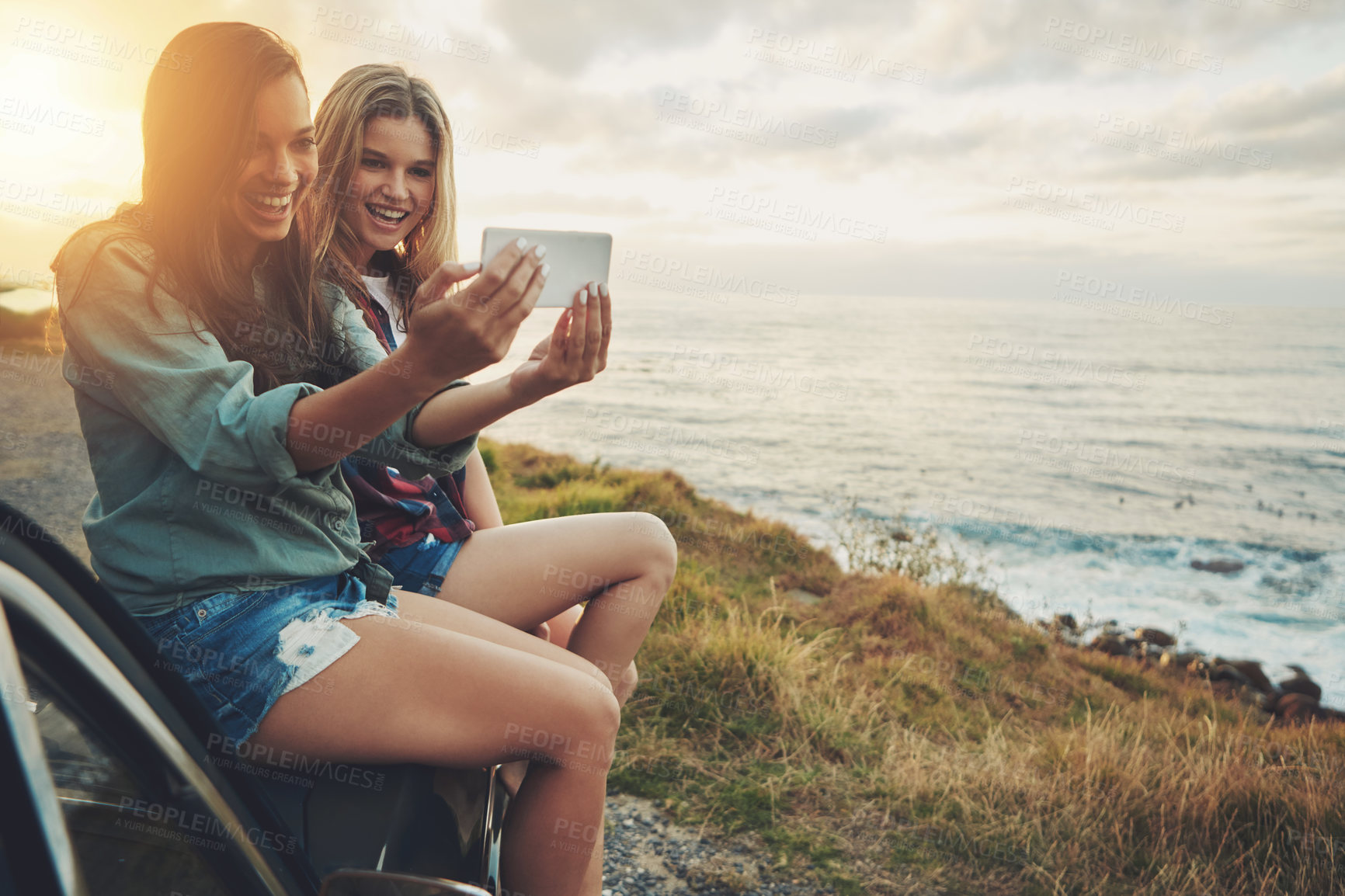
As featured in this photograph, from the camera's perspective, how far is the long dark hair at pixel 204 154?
56.2 inches

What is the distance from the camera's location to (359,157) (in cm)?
212

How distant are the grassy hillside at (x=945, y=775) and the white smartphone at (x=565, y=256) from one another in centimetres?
221

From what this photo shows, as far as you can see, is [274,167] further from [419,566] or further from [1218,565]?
[1218,565]

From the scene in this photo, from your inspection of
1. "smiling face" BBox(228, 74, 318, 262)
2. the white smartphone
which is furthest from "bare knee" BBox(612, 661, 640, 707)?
"smiling face" BBox(228, 74, 318, 262)

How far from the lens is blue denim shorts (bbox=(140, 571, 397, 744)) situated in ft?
4.08

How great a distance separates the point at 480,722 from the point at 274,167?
115cm

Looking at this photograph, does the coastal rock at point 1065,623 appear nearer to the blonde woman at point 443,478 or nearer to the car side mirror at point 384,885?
the blonde woman at point 443,478

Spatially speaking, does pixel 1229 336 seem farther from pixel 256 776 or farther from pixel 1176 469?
pixel 256 776

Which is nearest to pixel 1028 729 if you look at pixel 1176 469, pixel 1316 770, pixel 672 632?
pixel 1316 770

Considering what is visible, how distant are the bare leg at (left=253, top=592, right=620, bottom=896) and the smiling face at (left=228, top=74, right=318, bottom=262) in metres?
0.86

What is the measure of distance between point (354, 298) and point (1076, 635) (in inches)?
383

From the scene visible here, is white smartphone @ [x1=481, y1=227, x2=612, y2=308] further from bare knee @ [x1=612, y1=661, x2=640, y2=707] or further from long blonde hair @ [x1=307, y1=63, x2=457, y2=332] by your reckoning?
bare knee @ [x1=612, y1=661, x2=640, y2=707]

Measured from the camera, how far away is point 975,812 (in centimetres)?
305


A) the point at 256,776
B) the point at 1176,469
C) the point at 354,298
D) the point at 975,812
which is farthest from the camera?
the point at 1176,469
